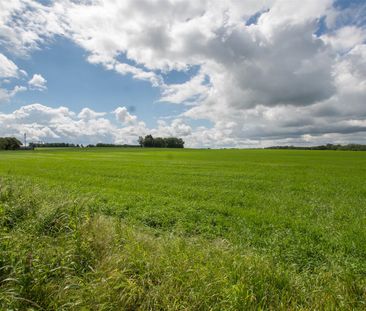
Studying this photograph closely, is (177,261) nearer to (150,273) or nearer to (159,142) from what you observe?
(150,273)

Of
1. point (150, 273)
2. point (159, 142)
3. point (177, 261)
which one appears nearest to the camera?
point (150, 273)

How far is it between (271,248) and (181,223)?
354cm

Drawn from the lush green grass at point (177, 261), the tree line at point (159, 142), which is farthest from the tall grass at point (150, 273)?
the tree line at point (159, 142)

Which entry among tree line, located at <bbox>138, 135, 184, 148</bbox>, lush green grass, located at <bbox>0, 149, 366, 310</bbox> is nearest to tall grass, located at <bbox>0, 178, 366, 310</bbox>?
lush green grass, located at <bbox>0, 149, 366, 310</bbox>

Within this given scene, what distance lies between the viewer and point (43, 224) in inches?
275

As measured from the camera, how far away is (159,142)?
586ft

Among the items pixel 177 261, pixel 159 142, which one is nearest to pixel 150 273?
pixel 177 261

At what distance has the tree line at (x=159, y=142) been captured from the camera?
586ft

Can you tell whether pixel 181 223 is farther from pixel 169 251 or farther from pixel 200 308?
pixel 200 308

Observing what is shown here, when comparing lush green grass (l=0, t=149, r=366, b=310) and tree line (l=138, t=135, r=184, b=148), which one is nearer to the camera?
lush green grass (l=0, t=149, r=366, b=310)

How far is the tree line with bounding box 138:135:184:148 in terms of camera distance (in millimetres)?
178625

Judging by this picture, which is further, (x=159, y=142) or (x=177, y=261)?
(x=159, y=142)

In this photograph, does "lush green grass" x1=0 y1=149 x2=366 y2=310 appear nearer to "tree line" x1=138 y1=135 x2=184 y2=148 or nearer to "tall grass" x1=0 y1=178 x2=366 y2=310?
"tall grass" x1=0 y1=178 x2=366 y2=310

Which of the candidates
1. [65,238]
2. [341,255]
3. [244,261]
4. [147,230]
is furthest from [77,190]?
[341,255]
